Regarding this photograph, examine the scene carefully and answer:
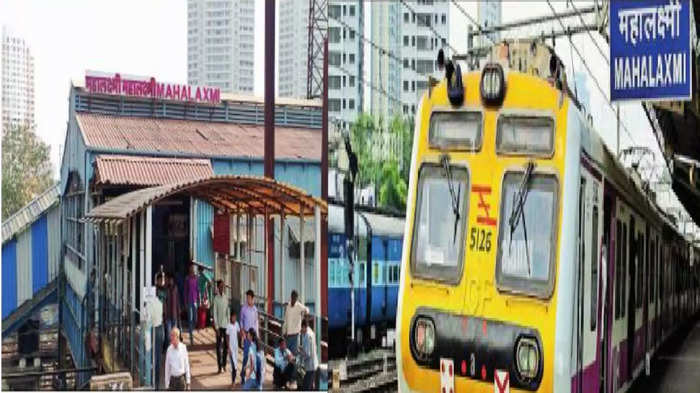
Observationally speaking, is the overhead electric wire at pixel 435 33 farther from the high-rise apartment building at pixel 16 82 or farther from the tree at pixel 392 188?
the high-rise apartment building at pixel 16 82

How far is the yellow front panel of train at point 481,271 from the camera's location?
362 cm

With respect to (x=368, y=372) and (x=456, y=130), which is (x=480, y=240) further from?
(x=368, y=372)

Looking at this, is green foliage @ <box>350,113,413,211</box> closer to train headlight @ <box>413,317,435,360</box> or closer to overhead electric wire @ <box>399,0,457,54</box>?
overhead electric wire @ <box>399,0,457,54</box>

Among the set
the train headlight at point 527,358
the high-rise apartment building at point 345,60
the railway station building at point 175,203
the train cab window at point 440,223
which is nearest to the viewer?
the train headlight at point 527,358

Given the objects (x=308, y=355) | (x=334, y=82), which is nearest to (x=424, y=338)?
(x=334, y=82)

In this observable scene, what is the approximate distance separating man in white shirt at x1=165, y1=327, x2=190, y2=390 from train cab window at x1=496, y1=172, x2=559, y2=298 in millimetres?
3933

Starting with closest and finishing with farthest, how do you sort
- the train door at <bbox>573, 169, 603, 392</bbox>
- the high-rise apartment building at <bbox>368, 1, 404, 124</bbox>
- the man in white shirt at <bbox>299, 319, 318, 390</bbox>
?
the train door at <bbox>573, 169, 603, 392</bbox>
the high-rise apartment building at <bbox>368, 1, 404, 124</bbox>
the man in white shirt at <bbox>299, 319, 318, 390</bbox>

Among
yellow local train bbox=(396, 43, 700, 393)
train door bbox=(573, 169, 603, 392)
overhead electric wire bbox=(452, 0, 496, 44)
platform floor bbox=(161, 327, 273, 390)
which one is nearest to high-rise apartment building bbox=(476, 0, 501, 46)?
overhead electric wire bbox=(452, 0, 496, 44)

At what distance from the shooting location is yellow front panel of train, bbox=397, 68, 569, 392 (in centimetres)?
362

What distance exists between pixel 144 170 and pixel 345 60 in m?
2.06

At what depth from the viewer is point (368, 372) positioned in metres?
5.26

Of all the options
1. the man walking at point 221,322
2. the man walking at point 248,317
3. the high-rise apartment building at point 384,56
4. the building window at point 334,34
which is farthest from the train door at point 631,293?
the man walking at point 221,322

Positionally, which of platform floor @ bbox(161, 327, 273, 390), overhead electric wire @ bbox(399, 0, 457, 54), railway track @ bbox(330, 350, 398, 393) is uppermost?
overhead electric wire @ bbox(399, 0, 457, 54)

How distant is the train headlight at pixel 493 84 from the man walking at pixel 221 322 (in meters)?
3.89
